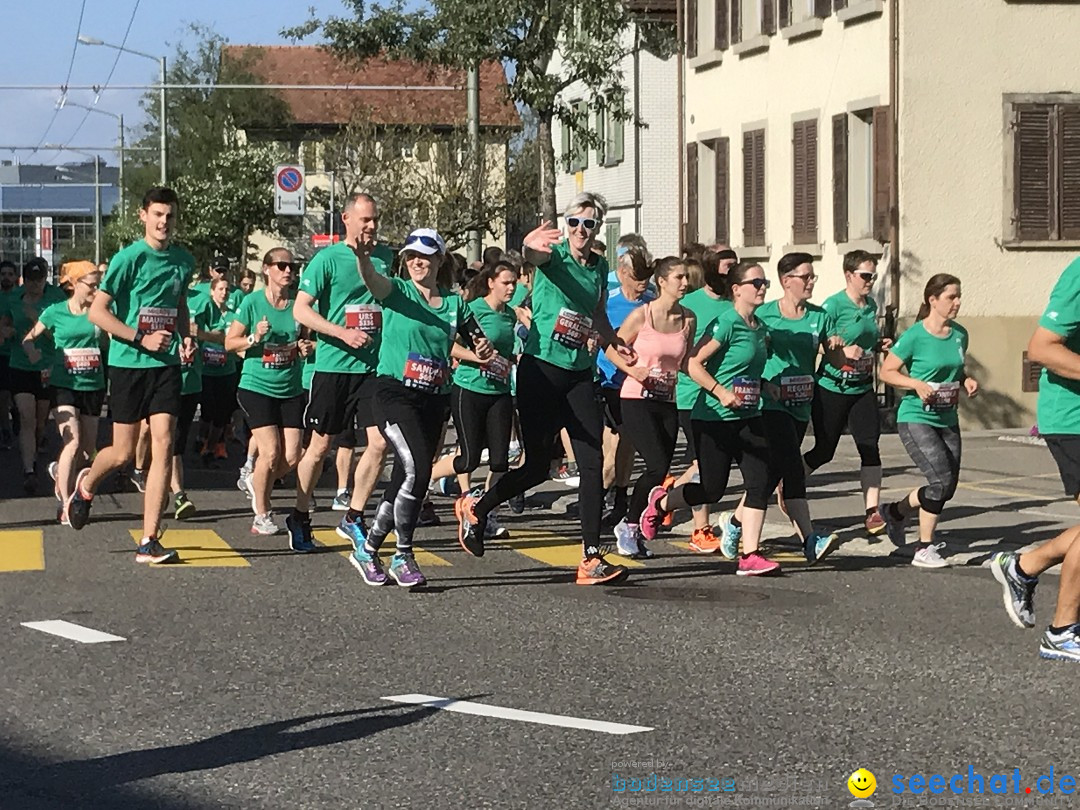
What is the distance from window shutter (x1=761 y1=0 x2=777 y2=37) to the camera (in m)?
28.6

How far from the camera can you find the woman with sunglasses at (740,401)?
11891 mm

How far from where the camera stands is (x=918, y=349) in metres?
12.5

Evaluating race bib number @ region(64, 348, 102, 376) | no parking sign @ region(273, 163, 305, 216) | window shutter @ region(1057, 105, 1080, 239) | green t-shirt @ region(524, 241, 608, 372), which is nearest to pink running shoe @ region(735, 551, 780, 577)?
green t-shirt @ region(524, 241, 608, 372)

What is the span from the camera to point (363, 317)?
12.7 m

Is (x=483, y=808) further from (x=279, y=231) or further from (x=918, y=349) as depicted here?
(x=279, y=231)

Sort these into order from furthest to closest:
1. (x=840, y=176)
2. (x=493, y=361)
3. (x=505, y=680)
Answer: (x=840, y=176) < (x=493, y=361) < (x=505, y=680)

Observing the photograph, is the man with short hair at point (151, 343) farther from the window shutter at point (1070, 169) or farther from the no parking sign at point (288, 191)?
the no parking sign at point (288, 191)

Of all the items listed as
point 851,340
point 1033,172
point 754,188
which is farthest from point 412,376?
point 754,188

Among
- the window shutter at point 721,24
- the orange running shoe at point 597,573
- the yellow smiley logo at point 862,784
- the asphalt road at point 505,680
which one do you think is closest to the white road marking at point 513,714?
the asphalt road at point 505,680

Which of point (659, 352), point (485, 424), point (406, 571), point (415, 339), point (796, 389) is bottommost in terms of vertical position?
point (406, 571)

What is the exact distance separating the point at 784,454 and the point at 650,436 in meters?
1.10

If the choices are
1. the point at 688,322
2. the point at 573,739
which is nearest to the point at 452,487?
the point at 688,322

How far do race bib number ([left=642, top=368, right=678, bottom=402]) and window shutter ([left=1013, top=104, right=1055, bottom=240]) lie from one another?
13013mm

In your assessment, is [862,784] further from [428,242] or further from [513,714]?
[428,242]
